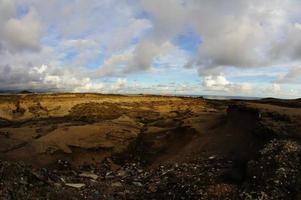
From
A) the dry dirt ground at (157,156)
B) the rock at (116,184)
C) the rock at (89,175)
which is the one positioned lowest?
the rock at (89,175)

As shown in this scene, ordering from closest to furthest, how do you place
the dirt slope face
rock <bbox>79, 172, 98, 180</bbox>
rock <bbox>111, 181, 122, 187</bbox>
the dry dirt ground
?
the dry dirt ground
rock <bbox>111, 181, 122, 187</bbox>
rock <bbox>79, 172, 98, 180</bbox>
the dirt slope face

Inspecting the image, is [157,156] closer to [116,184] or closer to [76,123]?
[116,184]

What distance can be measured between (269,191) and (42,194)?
5619 millimetres

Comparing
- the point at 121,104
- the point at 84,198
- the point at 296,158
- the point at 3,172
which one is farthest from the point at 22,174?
the point at 121,104

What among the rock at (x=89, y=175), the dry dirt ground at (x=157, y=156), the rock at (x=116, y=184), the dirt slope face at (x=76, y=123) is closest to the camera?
the dry dirt ground at (x=157, y=156)

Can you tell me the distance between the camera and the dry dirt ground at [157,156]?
35.1 ft

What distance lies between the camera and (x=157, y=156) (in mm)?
16578

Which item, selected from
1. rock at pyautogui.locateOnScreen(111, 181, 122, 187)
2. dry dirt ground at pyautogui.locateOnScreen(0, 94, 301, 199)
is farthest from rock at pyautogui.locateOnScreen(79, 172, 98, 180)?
rock at pyautogui.locateOnScreen(111, 181, 122, 187)

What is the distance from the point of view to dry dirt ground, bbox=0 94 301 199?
1069 centimetres

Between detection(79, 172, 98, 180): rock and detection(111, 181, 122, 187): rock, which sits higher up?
detection(111, 181, 122, 187): rock

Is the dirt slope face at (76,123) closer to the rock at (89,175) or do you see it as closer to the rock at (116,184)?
the rock at (89,175)

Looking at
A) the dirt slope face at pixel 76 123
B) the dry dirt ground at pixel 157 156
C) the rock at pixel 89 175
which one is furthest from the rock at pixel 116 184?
the dirt slope face at pixel 76 123

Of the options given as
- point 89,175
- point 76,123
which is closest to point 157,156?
point 89,175

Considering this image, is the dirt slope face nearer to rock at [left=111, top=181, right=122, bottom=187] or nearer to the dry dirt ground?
the dry dirt ground
